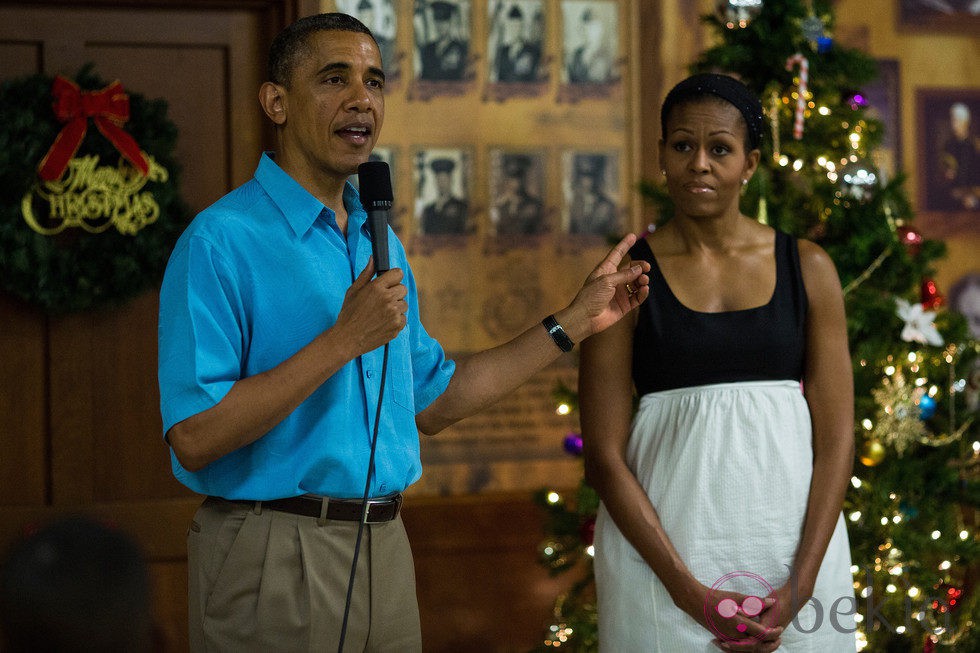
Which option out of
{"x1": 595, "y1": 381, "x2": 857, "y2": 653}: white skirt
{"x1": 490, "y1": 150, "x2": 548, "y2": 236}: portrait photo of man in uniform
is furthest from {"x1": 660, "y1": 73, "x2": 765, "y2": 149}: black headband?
{"x1": 490, "y1": 150, "x2": 548, "y2": 236}: portrait photo of man in uniform

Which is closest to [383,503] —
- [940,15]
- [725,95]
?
[725,95]

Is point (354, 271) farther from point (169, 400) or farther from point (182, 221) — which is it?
point (182, 221)

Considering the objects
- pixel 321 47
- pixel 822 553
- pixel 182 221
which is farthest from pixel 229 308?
pixel 182 221

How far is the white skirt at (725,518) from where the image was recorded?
2.26 m

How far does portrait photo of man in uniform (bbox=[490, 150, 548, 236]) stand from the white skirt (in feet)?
5.78

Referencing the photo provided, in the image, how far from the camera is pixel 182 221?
372cm

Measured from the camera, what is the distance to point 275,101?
76.7 inches

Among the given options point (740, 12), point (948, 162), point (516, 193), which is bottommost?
point (516, 193)

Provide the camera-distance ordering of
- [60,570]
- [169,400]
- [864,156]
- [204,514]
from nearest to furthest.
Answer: [60,570]
[169,400]
[204,514]
[864,156]

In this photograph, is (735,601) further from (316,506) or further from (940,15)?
(940,15)

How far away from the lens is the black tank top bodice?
2.32 meters

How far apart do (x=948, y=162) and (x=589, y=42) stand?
1.54m

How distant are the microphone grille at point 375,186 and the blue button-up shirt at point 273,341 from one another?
0.56 ft

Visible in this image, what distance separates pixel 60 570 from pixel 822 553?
172 cm
